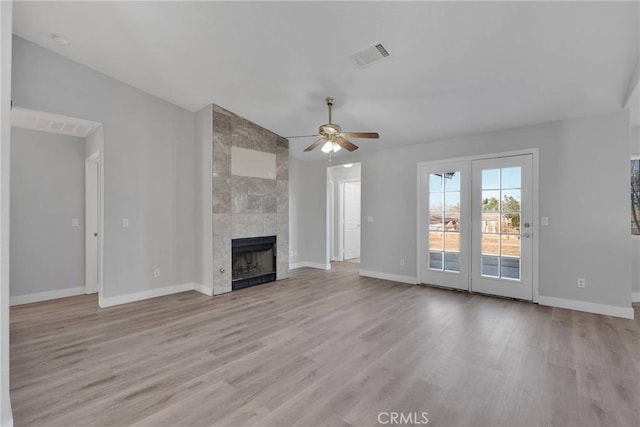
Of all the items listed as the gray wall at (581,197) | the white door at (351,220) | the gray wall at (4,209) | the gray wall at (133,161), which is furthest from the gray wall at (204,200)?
the white door at (351,220)

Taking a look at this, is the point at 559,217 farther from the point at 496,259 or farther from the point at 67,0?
the point at 67,0

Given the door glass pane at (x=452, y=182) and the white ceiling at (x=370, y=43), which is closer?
the white ceiling at (x=370, y=43)

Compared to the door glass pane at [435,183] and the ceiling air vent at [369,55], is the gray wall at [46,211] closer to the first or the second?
the ceiling air vent at [369,55]

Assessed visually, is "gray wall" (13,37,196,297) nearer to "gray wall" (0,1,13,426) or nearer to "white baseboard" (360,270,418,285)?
"gray wall" (0,1,13,426)

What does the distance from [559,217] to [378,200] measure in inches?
107

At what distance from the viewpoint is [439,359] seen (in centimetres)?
251

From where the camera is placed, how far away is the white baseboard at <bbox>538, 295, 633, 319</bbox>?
352cm

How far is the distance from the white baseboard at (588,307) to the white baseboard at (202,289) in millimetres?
4702

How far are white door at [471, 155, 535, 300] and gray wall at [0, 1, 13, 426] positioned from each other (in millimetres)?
5044

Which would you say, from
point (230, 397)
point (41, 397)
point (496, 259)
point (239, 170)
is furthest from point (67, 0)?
point (496, 259)

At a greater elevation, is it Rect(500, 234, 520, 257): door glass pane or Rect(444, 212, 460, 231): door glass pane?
Rect(444, 212, 460, 231): door glass pane

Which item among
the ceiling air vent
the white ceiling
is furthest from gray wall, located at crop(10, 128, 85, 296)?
the ceiling air vent

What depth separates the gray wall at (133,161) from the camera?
3543 mm

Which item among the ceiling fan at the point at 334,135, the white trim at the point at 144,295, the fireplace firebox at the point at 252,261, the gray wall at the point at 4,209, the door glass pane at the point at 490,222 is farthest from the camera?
the fireplace firebox at the point at 252,261
